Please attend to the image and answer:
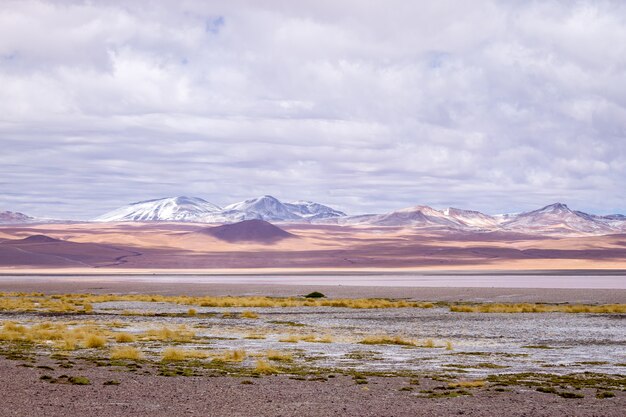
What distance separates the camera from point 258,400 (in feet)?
57.0

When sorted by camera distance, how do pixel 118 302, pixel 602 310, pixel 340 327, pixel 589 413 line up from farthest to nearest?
1. pixel 118 302
2. pixel 602 310
3. pixel 340 327
4. pixel 589 413

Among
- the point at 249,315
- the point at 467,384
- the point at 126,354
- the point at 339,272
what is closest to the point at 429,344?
the point at 126,354

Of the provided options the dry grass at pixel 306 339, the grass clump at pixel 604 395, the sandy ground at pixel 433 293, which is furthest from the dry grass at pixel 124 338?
the sandy ground at pixel 433 293

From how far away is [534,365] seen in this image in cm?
2452

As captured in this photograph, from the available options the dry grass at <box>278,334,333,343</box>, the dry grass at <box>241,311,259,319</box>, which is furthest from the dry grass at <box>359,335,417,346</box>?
the dry grass at <box>241,311,259,319</box>

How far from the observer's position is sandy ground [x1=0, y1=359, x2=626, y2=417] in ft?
52.3

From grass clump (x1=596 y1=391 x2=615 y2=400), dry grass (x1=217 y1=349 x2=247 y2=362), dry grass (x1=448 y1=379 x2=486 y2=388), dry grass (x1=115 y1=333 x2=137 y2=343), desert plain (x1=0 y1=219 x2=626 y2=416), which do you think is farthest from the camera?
dry grass (x1=115 y1=333 x2=137 y2=343)

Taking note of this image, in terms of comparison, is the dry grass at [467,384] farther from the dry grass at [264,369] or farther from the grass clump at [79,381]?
the grass clump at [79,381]

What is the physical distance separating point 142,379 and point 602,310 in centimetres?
3658

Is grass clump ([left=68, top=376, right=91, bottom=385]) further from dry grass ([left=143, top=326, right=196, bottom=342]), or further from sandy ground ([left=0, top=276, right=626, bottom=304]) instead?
sandy ground ([left=0, top=276, right=626, bottom=304])

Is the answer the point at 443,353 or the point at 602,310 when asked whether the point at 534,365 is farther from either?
the point at 602,310

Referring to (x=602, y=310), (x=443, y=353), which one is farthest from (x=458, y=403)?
(x=602, y=310)

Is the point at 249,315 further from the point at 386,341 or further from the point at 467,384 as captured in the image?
the point at 467,384

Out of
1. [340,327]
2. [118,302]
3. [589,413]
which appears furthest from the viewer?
[118,302]
